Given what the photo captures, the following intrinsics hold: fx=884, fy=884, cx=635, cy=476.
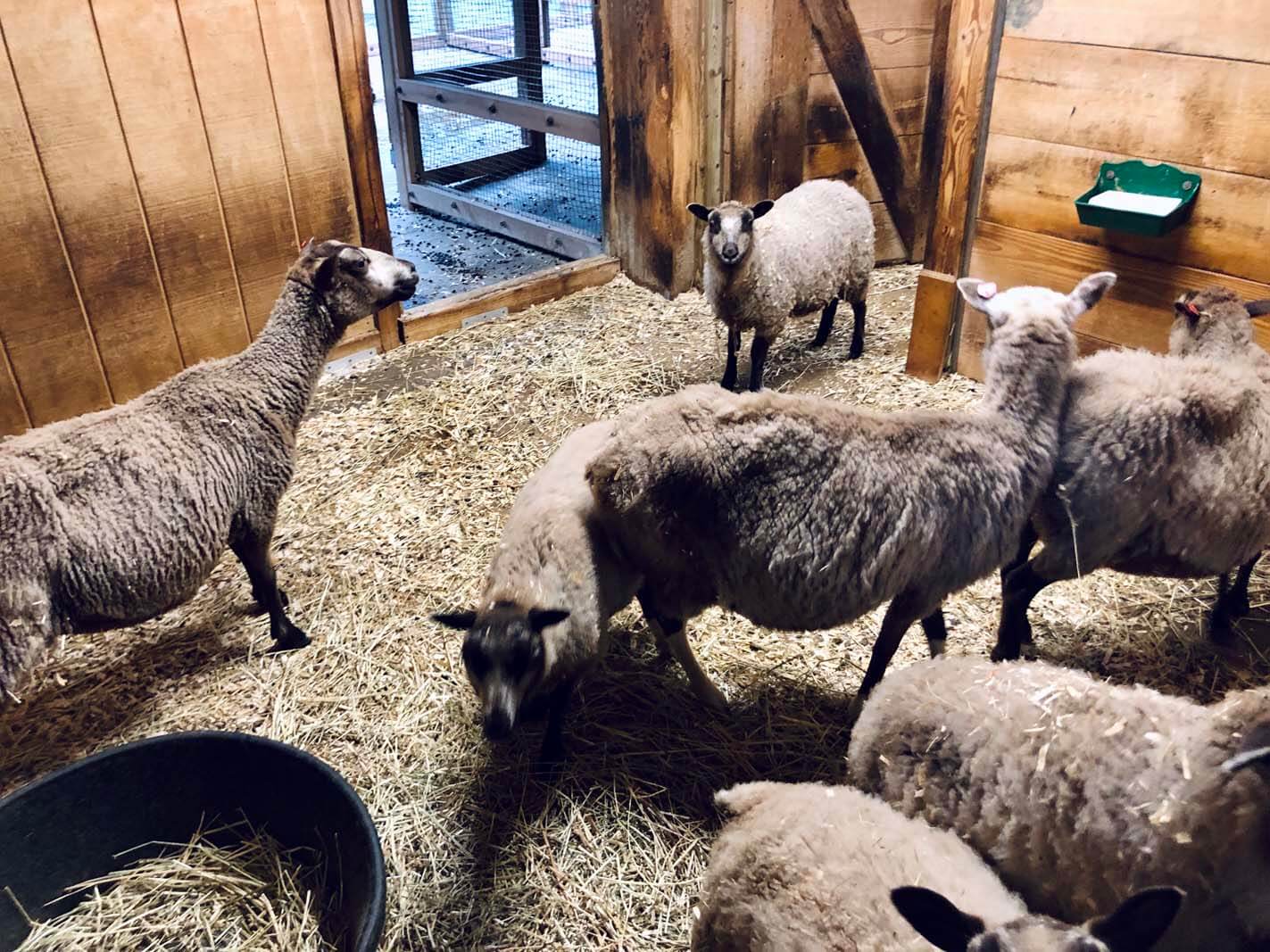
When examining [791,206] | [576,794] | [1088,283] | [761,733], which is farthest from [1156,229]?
[576,794]

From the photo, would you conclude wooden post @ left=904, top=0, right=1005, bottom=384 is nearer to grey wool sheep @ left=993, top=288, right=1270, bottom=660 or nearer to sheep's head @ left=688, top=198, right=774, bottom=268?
sheep's head @ left=688, top=198, right=774, bottom=268

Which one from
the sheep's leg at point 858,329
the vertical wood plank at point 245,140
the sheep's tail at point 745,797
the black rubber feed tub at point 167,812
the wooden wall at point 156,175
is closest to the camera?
the sheep's tail at point 745,797

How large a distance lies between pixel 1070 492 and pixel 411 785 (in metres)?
2.38

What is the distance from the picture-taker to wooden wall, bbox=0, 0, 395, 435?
4215 millimetres

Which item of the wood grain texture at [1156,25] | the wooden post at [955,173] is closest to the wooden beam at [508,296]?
the wooden post at [955,173]

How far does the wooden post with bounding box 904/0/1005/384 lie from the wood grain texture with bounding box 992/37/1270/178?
0.34 ft

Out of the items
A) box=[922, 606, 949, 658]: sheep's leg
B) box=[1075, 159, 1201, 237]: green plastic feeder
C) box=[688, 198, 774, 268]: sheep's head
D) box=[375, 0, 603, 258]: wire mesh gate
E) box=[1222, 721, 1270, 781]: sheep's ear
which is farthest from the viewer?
box=[375, 0, 603, 258]: wire mesh gate

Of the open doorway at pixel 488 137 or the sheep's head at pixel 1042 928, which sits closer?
the sheep's head at pixel 1042 928

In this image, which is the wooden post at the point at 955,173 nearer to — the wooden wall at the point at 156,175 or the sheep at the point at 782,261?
the sheep at the point at 782,261

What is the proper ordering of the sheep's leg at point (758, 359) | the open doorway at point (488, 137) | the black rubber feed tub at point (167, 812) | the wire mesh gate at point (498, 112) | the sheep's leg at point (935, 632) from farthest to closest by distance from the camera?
the wire mesh gate at point (498, 112) → the open doorway at point (488, 137) → the sheep's leg at point (758, 359) → the sheep's leg at point (935, 632) → the black rubber feed tub at point (167, 812)

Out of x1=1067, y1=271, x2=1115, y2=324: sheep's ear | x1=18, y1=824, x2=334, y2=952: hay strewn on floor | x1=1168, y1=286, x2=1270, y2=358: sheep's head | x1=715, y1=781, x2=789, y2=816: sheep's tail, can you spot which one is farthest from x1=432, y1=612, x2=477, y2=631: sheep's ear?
x1=1168, y1=286, x2=1270, y2=358: sheep's head

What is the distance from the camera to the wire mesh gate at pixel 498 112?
7.67 m

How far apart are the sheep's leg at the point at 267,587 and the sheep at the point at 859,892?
2040 millimetres

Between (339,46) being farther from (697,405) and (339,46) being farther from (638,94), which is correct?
(697,405)
